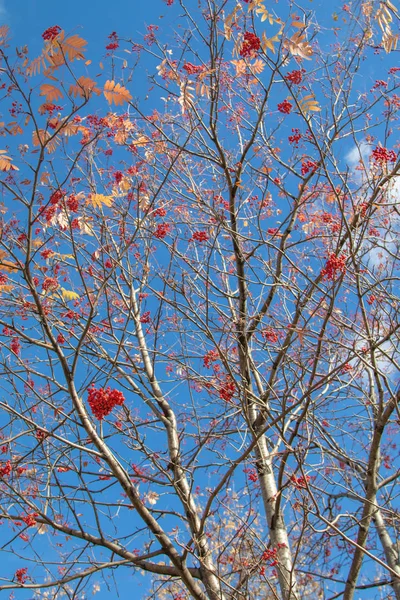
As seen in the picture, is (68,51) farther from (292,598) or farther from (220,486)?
(292,598)

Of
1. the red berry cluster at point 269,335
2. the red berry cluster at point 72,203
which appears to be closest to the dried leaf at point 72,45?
the red berry cluster at point 72,203

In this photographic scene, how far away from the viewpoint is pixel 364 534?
14.0 ft

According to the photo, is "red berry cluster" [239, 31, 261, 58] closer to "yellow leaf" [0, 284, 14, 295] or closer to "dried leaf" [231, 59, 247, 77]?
"dried leaf" [231, 59, 247, 77]

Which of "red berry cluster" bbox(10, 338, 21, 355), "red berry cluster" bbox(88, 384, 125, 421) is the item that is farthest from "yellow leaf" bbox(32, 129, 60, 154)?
"red berry cluster" bbox(10, 338, 21, 355)

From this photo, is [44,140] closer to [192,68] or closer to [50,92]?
[50,92]

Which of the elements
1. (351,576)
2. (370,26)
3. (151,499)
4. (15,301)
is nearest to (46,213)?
(15,301)

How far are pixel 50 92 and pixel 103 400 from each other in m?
1.78

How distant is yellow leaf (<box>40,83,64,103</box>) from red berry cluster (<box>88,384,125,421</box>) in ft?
5.56

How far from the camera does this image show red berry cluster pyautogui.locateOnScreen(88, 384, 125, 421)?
3330mm

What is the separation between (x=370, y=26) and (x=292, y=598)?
4.72 m

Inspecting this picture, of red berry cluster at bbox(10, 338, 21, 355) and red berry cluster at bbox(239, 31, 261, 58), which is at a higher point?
red berry cluster at bbox(239, 31, 261, 58)

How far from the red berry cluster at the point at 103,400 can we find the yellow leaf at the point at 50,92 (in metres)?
1.69

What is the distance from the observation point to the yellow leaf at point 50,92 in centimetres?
332

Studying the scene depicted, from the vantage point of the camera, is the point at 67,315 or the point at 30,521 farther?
the point at 67,315
